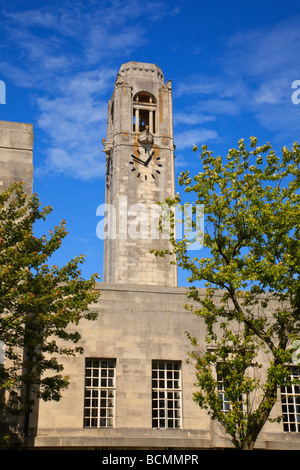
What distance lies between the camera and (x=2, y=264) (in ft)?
63.1

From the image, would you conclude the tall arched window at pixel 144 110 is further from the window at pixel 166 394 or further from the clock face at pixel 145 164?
Result: the window at pixel 166 394

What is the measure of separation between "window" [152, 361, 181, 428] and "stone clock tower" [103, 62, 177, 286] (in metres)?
16.0

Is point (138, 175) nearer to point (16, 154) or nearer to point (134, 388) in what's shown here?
point (16, 154)

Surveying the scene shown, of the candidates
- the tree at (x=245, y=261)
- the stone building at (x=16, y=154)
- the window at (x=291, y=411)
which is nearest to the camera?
the tree at (x=245, y=261)

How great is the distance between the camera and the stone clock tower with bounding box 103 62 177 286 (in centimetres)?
4516

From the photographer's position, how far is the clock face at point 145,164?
46969 mm

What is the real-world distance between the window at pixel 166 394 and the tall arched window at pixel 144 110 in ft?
84.1

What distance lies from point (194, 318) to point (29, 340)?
11661 millimetres

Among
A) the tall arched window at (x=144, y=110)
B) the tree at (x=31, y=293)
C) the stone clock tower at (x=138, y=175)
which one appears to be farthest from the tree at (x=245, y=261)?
the tall arched window at (x=144, y=110)

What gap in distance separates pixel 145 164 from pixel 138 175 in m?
1.25

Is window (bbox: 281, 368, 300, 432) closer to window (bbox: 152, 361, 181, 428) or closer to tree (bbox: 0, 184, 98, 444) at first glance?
window (bbox: 152, 361, 181, 428)

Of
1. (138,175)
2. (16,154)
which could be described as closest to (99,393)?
(16,154)

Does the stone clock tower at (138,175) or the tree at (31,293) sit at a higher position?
the stone clock tower at (138,175)

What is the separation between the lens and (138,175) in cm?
4684
